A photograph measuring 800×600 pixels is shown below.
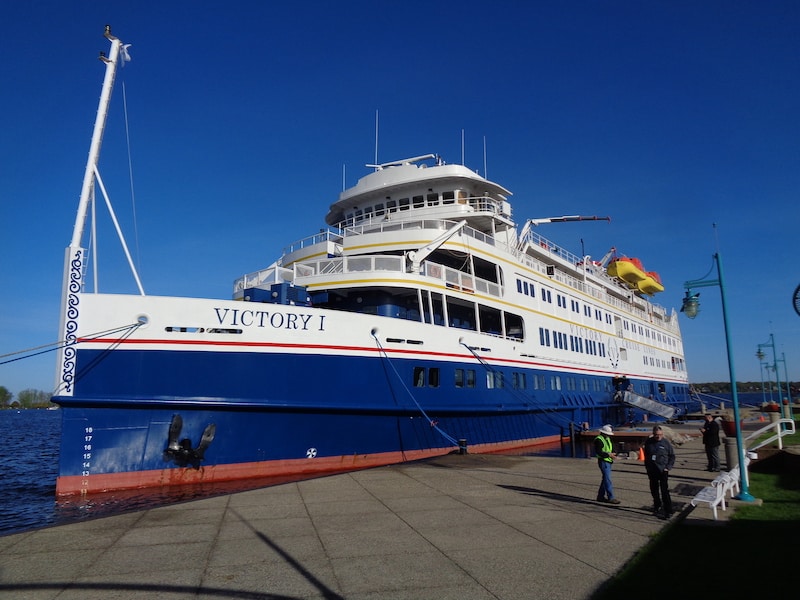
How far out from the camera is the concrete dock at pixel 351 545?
17.2ft

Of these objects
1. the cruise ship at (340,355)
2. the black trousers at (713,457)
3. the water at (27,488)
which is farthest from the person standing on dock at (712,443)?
the water at (27,488)

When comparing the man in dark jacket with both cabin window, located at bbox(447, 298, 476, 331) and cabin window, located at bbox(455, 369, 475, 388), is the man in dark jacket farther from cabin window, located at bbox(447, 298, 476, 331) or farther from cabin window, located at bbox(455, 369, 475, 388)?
cabin window, located at bbox(447, 298, 476, 331)

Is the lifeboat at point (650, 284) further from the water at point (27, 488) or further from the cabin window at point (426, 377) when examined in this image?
the water at point (27, 488)

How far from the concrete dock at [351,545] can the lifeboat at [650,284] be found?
114 ft

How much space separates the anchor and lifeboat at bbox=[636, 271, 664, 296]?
37648mm

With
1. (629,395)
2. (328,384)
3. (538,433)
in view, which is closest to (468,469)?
(328,384)

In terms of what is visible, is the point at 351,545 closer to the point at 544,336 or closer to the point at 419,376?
the point at 419,376

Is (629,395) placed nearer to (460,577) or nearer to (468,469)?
(468,469)

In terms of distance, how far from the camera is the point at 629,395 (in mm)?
29781

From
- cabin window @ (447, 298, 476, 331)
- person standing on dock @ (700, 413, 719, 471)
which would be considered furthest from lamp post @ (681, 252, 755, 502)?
cabin window @ (447, 298, 476, 331)

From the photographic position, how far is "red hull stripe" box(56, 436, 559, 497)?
11.4 metres

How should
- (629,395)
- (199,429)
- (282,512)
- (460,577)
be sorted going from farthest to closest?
(629,395)
(199,429)
(282,512)
(460,577)

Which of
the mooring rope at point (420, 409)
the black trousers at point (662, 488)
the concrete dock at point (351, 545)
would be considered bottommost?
the concrete dock at point (351, 545)

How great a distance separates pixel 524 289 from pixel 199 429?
14266 mm
